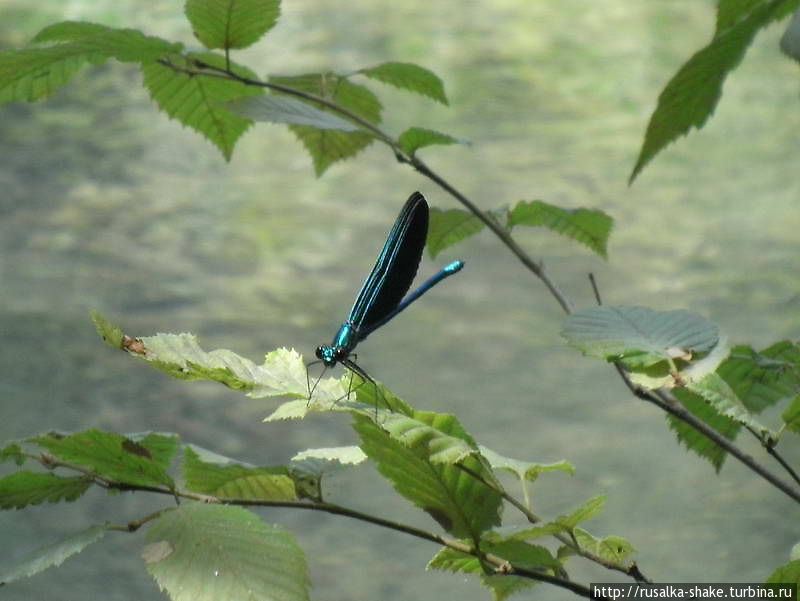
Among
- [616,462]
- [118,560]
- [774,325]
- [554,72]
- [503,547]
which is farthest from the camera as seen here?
[554,72]

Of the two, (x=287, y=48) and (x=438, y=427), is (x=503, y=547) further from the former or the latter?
(x=287, y=48)

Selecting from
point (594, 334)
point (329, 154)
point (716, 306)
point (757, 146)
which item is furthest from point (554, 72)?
point (594, 334)

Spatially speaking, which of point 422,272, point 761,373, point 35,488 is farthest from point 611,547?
point 422,272

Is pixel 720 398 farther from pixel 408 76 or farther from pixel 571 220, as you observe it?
pixel 408 76

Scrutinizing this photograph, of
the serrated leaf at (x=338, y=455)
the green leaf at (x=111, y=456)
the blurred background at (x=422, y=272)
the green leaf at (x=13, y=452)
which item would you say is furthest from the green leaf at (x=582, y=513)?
the blurred background at (x=422, y=272)

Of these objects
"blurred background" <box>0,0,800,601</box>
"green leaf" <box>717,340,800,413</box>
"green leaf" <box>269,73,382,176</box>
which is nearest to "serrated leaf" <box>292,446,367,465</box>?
"green leaf" <box>717,340,800,413</box>

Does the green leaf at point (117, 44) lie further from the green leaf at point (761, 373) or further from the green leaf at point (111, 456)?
the green leaf at point (761, 373)

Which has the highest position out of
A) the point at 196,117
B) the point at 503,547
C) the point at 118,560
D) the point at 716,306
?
the point at 196,117
